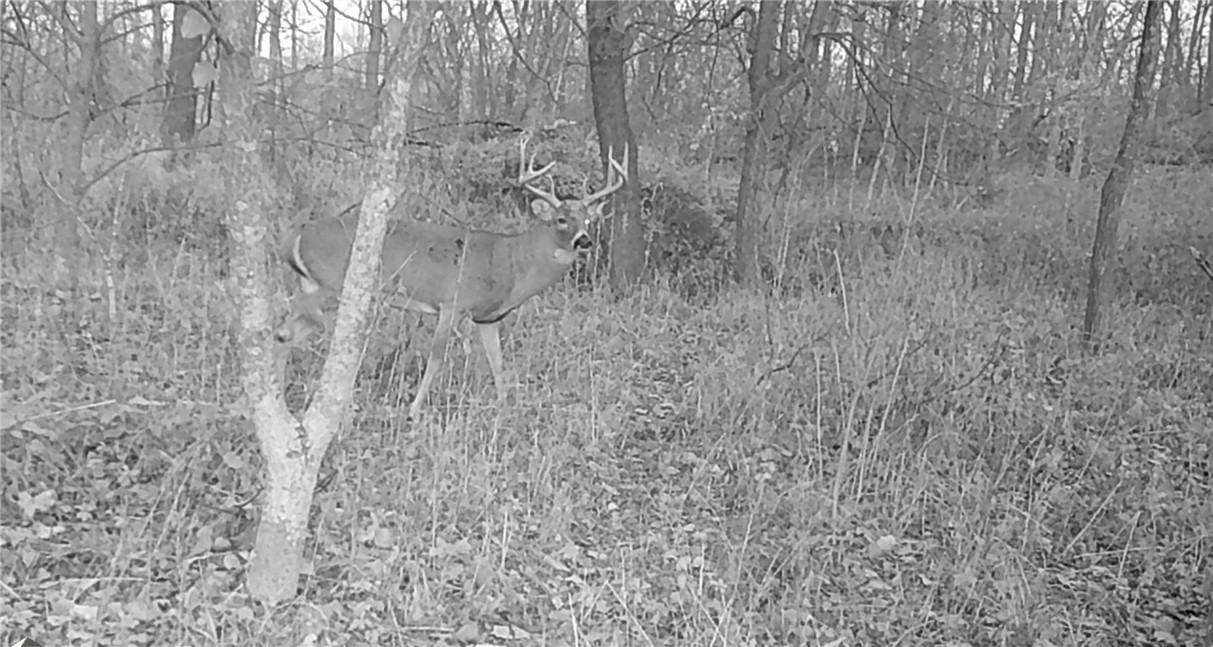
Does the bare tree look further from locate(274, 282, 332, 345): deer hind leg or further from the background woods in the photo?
locate(274, 282, 332, 345): deer hind leg

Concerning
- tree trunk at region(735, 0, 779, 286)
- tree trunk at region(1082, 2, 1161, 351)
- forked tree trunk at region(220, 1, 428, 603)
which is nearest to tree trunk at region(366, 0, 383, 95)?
forked tree trunk at region(220, 1, 428, 603)

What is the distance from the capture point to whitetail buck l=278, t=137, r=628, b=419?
20.5ft

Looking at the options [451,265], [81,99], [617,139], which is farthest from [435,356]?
[617,139]

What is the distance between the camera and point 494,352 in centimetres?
623

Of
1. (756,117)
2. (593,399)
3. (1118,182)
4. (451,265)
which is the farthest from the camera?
(756,117)

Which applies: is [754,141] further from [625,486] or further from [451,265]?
[625,486]

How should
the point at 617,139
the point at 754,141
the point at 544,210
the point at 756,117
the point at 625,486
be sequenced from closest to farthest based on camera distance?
the point at 625,486
the point at 544,210
the point at 756,117
the point at 617,139
the point at 754,141

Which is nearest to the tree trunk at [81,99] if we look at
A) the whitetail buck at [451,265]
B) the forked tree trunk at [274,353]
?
the whitetail buck at [451,265]

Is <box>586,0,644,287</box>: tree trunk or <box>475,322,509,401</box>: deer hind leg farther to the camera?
<box>586,0,644,287</box>: tree trunk

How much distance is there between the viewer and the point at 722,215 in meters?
10.8

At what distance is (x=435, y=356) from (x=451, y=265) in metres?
0.82

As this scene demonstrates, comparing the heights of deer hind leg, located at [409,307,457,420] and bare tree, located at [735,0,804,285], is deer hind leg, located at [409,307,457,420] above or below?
below

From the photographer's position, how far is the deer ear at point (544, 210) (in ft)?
22.7

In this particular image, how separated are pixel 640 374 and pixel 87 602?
3.93 metres
